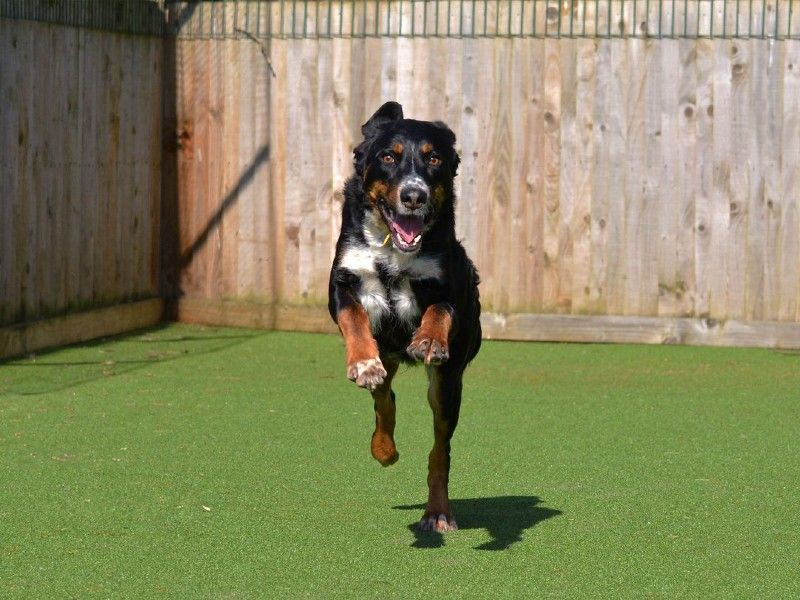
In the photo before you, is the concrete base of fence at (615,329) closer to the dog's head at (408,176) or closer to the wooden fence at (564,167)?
the wooden fence at (564,167)

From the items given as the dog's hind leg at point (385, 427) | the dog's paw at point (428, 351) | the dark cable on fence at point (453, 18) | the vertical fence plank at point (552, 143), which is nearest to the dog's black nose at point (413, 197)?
the dog's paw at point (428, 351)

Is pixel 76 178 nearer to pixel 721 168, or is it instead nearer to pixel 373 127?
pixel 721 168

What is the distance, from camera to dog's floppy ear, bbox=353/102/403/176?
656 cm

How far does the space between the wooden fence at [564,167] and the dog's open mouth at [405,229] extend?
19.1 feet

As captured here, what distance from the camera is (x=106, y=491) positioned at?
6.86 meters

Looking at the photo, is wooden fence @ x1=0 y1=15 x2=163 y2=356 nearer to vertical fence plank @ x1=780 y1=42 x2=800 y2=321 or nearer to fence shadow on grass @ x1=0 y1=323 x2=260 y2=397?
fence shadow on grass @ x1=0 y1=323 x2=260 y2=397

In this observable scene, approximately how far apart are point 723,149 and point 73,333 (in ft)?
16.9

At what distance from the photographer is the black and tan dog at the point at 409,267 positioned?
6145 mm

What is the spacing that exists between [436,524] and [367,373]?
0.88 meters

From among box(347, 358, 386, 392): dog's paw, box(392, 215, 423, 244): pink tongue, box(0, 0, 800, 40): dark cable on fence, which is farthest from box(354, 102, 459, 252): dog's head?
box(0, 0, 800, 40): dark cable on fence

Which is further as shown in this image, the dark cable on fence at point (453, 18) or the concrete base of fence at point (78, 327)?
the dark cable on fence at point (453, 18)

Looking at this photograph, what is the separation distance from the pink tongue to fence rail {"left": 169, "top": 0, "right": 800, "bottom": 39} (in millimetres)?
6181

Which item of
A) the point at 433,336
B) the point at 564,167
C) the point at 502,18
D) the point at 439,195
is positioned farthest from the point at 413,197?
the point at 502,18

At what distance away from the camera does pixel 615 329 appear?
39.4 ft
